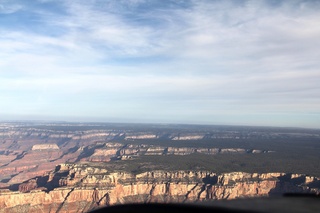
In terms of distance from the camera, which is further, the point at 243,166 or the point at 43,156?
the point at 43,156

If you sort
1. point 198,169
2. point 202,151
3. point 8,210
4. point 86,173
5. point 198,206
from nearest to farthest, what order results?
point 198,206 → point 8,210 → point 86,173 → point 198,169 → point 202,151

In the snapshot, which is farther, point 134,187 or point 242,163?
point 242,163

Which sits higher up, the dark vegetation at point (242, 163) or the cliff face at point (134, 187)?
the dark vegetation at point (242, 163)

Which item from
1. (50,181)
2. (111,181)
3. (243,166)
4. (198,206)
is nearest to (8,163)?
(50,181)

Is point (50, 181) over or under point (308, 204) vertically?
under

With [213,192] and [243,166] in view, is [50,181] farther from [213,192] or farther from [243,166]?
[243,166]

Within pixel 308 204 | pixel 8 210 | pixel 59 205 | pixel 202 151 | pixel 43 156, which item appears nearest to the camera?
pixel 308 204

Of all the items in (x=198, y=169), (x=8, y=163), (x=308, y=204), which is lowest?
(x=8, y=163)

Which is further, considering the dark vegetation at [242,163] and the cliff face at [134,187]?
the dark vegetation at [242,163]
